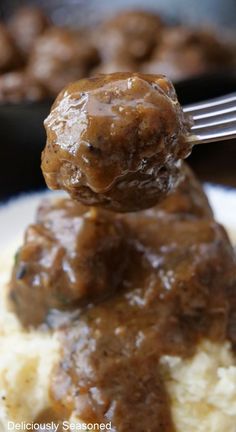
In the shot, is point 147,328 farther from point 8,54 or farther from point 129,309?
point 8,54

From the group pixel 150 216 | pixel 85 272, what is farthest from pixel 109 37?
pixel 85 272

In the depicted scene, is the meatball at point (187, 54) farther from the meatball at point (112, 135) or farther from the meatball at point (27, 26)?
the meatball at point (112, 135)

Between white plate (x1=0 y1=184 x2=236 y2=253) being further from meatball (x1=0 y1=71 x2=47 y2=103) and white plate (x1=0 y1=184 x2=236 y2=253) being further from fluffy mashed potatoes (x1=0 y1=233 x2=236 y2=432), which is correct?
meatball (x1=0 y1=71 x2=47 y2=103)

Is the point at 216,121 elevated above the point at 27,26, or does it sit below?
below

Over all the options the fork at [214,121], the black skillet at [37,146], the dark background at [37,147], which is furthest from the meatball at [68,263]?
the black skillet at [37,146]

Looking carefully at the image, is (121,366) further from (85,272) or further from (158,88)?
(158,88)

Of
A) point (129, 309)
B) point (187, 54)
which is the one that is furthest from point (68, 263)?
point (187, 54)
